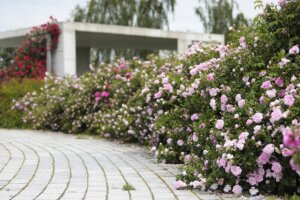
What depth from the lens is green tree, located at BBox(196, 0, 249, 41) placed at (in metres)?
34.0

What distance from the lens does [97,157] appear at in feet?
24.1

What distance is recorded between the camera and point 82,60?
2814 centimetres

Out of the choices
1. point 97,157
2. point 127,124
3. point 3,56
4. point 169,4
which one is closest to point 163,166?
point 97,157

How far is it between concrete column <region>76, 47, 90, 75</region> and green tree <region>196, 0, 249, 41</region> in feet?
31.3

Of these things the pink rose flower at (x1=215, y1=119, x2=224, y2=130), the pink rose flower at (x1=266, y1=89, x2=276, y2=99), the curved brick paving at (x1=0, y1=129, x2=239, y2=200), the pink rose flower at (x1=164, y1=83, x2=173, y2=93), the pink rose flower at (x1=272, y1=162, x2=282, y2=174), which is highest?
the pink rose flower at (x1=164, y1=83, x2=173, y2=93)

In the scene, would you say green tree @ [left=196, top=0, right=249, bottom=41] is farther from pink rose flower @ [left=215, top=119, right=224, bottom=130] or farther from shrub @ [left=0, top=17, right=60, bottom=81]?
pink rose flower @ [left=215, top=119, right=224, bottom=130]

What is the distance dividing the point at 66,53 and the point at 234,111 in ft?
47.5

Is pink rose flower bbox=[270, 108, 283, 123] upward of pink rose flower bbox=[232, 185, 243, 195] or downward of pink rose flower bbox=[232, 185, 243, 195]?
upward

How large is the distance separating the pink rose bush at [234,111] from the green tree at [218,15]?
25412 millimetres

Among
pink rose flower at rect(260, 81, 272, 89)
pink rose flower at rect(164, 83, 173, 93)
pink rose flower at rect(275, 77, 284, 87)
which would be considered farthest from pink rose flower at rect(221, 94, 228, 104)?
pink rose flower at rect(164, 83, 173, 93)

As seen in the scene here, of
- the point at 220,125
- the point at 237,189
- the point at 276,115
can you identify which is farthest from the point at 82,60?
the point at 276,115

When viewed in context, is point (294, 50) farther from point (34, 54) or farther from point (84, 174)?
point (34, 54)

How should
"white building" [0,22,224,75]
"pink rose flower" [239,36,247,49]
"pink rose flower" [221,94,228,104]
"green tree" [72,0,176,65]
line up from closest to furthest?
1. "pink rose flower" [221,94,228,104]
2. "pink rose flower" [239,36,247,49]
3. "white building" [0,22,224,75]
4. "green tree" [72,0,176,65]

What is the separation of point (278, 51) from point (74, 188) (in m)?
2.78
